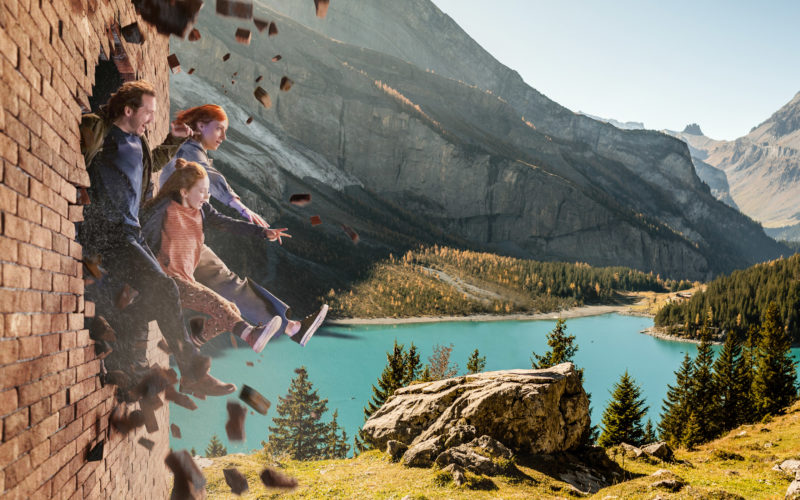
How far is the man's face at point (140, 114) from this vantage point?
2819 mm

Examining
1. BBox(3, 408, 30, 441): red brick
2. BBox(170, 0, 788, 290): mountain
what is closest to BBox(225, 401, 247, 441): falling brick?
BBox(3, 408, 30, 441): red brick

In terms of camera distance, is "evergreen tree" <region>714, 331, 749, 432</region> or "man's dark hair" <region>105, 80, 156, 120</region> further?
"evergreen tree" <region>714, 331, 749, 432</region>

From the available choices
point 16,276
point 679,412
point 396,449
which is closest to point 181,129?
point 16,276

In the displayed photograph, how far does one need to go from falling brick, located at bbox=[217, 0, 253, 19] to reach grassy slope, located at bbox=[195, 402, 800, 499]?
21.7ft

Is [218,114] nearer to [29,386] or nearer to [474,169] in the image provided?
[29,386]

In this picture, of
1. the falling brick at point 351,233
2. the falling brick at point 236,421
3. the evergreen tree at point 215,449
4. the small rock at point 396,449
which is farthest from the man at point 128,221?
the evergreen tree at point 215,449

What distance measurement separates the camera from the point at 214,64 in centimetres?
8950

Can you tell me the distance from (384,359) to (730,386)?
2970 centimetres

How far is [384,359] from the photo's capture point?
48.3 metres

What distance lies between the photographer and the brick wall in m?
1.99

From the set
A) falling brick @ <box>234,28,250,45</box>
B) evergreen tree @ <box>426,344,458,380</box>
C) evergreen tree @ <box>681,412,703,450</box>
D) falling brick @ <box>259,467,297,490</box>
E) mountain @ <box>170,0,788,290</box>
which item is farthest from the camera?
mountain @ <box>170,0,788,290</box>

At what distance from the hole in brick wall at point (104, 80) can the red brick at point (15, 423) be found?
7.02ft

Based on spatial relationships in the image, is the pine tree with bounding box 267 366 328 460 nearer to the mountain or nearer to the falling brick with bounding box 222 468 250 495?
the falling brick with bounding box 222 468 250 495

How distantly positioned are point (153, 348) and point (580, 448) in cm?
971
